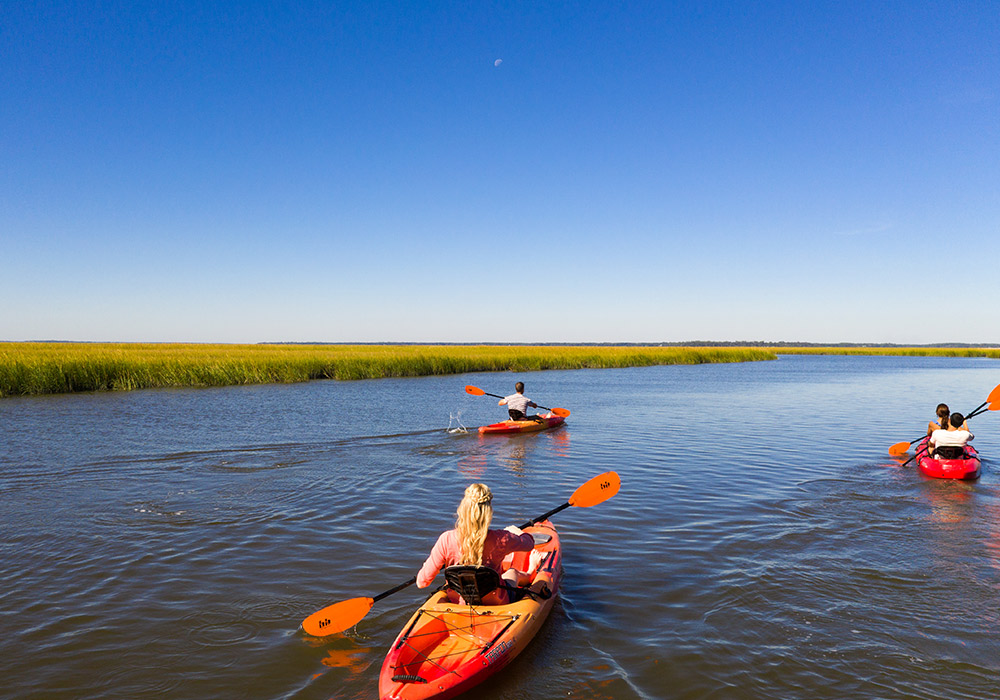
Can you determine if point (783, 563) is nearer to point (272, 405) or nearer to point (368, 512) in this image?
point (368, 512)

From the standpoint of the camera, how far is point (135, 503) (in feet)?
32.8

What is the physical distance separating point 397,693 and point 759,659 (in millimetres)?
3210

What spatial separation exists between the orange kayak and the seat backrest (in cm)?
12

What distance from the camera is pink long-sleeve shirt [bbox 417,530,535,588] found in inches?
213

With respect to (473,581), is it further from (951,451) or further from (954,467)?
(951,451)

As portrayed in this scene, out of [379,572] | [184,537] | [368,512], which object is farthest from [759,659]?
[184,537]

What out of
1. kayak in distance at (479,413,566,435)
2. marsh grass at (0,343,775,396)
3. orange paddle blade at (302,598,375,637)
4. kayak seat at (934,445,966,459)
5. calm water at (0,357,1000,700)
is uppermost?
marsh grass at (0,343,775,396)

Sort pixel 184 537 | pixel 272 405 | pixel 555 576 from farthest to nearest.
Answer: pixel 272 405 → pixel 184 537 → pixel 555 576

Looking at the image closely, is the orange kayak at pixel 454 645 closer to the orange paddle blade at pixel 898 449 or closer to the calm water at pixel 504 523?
the calm water at pixel 504 523

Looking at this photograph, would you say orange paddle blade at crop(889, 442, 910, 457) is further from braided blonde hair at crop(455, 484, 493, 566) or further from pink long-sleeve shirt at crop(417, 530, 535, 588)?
braided blonde hair at crop(455, 484, 493, 566)

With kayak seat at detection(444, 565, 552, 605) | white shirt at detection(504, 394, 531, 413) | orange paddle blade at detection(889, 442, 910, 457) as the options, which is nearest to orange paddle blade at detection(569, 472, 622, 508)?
kayak seat at detection(444, 565, 552, 605)

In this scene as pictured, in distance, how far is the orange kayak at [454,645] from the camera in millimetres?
4543

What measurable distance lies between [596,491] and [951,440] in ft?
28.8

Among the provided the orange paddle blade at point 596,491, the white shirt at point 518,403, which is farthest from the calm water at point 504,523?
the white shirt at point 518,403
